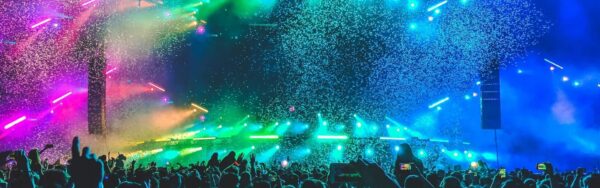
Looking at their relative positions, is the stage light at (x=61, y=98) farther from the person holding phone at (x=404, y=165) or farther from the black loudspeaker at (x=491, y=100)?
the person holding phone at (x=404, y=165)

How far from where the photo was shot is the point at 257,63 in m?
28.8

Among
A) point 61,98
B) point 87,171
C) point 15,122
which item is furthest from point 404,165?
point 61,98

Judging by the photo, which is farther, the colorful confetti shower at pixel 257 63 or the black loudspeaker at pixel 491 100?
the colorful confetti shower at pixel 257 63

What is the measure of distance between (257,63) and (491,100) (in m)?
12.8

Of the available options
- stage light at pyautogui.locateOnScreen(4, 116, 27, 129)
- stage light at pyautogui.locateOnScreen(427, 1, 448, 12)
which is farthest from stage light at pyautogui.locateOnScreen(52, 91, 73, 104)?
stage light at pyautogui.locateOnScreen(427, 1, 448, 12)

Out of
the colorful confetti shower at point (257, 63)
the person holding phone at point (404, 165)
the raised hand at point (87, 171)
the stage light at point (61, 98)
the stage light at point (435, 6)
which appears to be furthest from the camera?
A: the stage light at point (435, 6)

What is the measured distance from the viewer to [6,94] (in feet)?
62.9

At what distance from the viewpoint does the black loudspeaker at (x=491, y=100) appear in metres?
20.3

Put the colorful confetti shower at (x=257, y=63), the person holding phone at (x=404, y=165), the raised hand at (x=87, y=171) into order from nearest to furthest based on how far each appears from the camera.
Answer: the person holding phone at (x=404, y=165), the raised hand at (x=87, y=171), the colorful confetti shower at (x=257, y=63)

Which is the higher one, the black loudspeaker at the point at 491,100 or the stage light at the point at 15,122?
the black loudspeaker at the point at 491,100

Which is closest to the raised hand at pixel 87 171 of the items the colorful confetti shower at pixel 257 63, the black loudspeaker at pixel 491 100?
the colorful confetti shower at pixel 257 63

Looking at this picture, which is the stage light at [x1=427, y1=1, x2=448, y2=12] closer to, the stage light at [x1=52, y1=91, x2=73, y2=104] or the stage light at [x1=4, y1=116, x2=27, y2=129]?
the stage light at [x1=52, y1=91, x2=73, y2=104]

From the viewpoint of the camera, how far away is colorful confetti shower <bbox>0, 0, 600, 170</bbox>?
2088 cm

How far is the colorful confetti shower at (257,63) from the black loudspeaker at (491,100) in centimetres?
80
